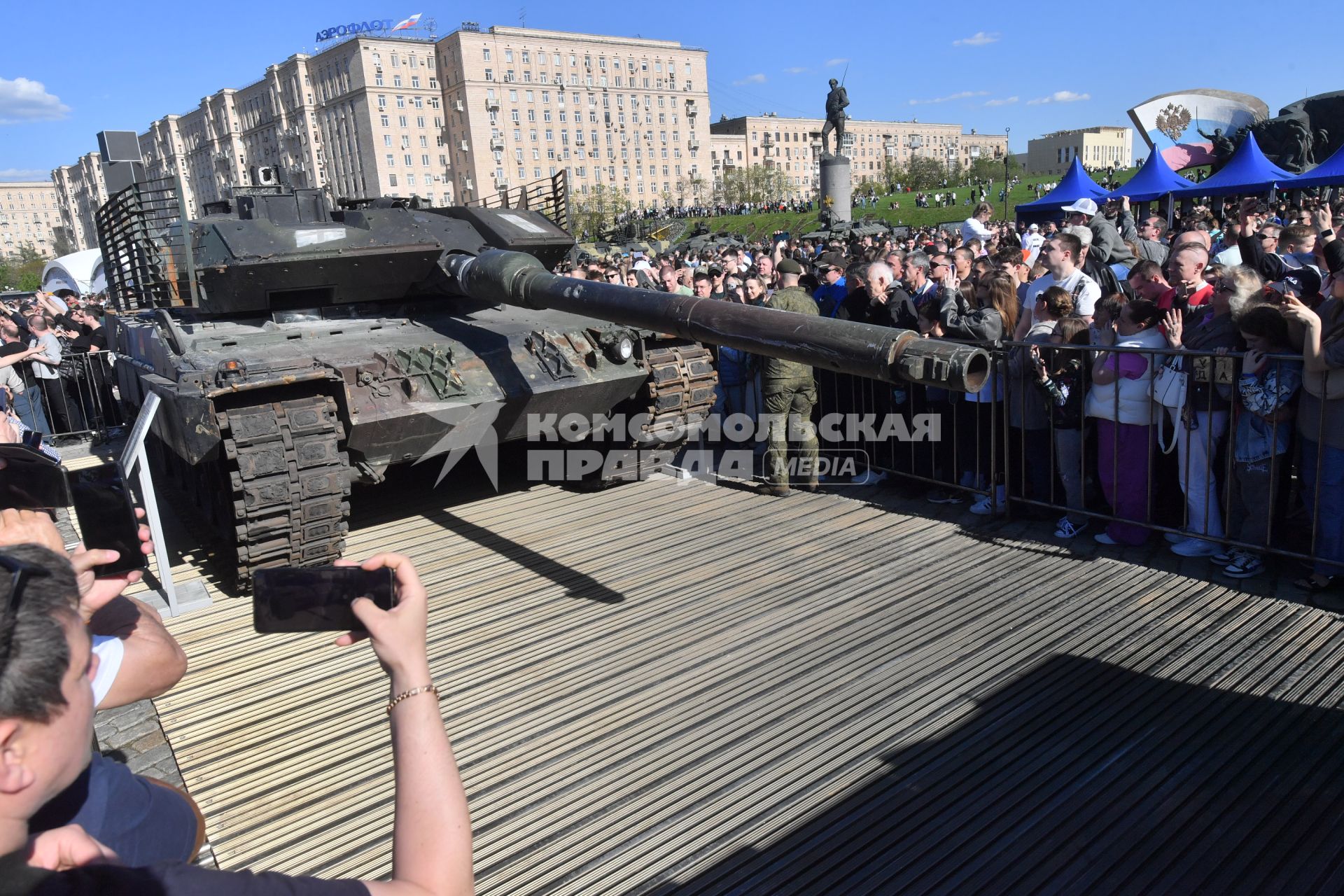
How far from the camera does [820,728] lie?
4.07 m

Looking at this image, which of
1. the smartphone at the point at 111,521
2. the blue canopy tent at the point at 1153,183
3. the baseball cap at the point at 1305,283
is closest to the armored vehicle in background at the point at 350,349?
the smartphone at the point at 111,521

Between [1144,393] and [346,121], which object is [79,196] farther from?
[1144,393]

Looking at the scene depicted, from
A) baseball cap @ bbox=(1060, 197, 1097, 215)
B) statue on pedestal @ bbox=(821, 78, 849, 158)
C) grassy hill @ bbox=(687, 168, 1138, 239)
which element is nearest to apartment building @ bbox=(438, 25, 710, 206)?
grassy hill @ bbox=(687, 168, 1138, 239)

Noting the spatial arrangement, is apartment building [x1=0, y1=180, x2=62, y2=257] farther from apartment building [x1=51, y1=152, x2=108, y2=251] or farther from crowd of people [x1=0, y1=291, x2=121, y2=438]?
crowd of people [x1=0, y1=291, x2=121, y2=438]

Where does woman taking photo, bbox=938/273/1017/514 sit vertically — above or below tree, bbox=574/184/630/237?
below

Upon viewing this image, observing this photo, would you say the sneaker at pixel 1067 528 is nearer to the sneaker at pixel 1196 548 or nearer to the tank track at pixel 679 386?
the sneaker at pixel 1196 548

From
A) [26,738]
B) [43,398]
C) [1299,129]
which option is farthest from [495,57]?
[26,738]

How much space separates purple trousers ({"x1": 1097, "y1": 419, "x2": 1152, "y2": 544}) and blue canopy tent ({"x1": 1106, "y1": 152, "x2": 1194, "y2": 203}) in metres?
17.3

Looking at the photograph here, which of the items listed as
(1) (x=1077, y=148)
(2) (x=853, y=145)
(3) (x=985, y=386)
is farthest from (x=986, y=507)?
(2) (x=853, y=145)

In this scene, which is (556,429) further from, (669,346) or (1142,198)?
(1142,198)

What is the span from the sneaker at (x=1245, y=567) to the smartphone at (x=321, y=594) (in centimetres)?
517

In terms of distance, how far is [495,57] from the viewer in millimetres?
90500

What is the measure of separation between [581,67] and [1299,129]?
74033 millimetres

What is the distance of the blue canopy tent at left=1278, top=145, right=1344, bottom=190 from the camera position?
54.1ft
